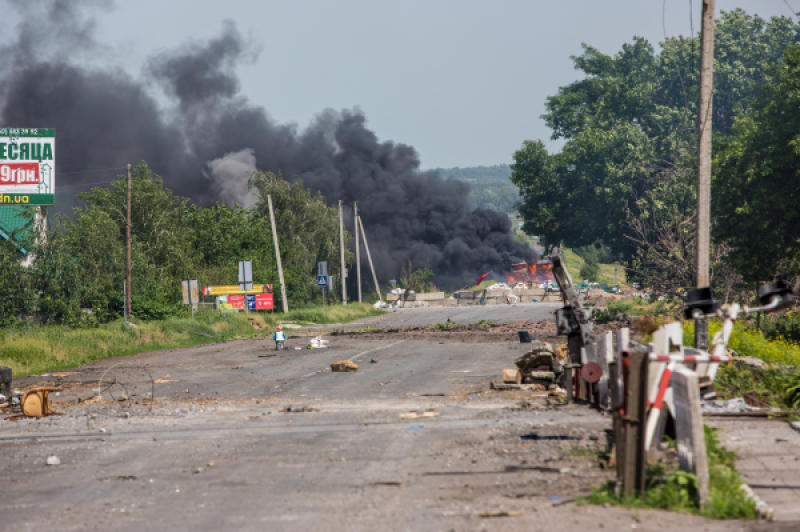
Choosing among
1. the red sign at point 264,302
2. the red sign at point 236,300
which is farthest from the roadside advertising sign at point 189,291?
the red sign at point 264,302

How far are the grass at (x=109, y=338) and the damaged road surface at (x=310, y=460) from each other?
24.4ft

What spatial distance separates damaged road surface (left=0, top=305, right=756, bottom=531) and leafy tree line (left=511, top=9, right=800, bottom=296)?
17.8 metres

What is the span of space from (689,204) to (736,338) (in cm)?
4152

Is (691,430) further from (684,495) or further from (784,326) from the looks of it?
(784,326)

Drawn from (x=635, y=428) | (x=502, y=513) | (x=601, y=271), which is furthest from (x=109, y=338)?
(x=601, y=271)

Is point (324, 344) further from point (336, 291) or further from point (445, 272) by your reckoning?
point (445, 272)

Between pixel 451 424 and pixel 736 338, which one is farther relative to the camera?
pixel 736 338

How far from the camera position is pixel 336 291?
89.9 meters

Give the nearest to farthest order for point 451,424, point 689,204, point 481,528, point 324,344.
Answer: point 481,528
point 451,424
point 324,344
point 689,204

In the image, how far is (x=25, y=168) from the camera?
38.1m

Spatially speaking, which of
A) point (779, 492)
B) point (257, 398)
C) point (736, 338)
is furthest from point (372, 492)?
point (736, 338)

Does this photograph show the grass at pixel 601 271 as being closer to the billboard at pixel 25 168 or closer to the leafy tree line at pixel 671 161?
the leafy tree line at pixel 671 161

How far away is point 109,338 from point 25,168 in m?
→ 8.70

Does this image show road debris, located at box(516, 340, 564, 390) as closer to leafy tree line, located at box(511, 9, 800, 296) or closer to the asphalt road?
leafy tree line, located at box(511, 9, 800, 296)
